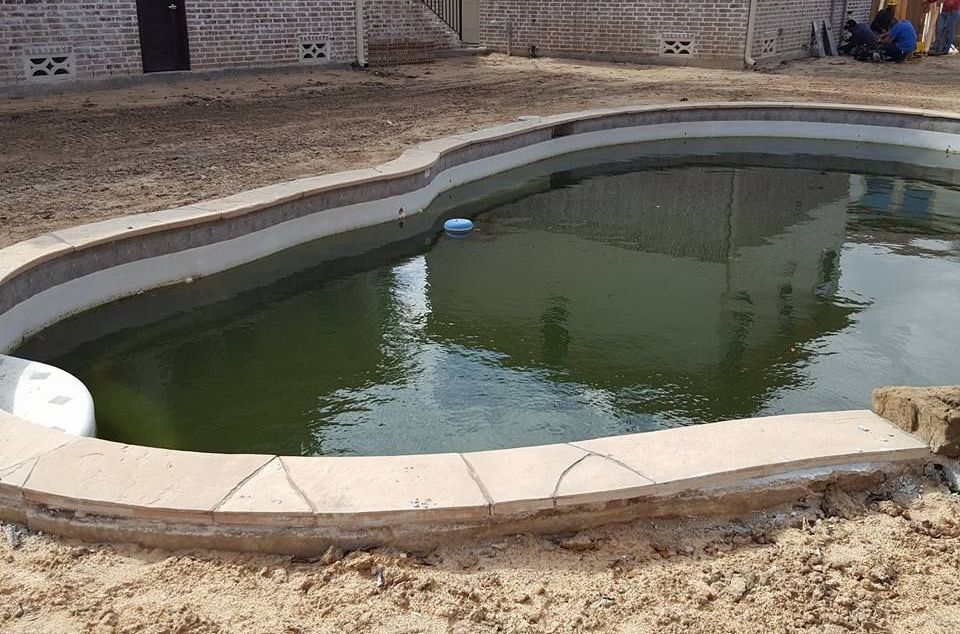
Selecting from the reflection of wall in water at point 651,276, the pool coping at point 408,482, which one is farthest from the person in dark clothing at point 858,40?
the pool coping at point 408,482

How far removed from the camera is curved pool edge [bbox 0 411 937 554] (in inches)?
90.7

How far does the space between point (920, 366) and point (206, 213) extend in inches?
159

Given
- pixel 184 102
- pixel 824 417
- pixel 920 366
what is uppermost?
pixel 184 102

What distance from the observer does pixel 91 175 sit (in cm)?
619

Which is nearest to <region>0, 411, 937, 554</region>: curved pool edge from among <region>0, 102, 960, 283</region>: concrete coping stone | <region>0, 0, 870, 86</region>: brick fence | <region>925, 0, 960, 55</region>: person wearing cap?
<region>0, 102, 960, 283</region>: concrete coping stone

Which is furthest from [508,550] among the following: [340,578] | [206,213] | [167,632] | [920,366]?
[206,213]

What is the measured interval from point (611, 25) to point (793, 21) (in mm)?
3157

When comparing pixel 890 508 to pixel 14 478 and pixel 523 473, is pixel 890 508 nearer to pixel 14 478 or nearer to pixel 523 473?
pixel 523 473

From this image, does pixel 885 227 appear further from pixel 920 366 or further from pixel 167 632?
pixel 167 632

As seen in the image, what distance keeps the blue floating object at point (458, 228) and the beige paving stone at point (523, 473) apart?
3.71 meters

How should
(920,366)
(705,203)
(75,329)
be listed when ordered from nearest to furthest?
(920,366) < (75,329) < (705,203)

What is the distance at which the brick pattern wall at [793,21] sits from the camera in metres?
13.6

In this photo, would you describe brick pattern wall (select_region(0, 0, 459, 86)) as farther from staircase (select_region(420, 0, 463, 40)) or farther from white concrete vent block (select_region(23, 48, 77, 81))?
staircase (select_region(420, 0, 463, 40))

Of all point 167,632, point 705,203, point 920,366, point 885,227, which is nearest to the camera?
point 167,632
